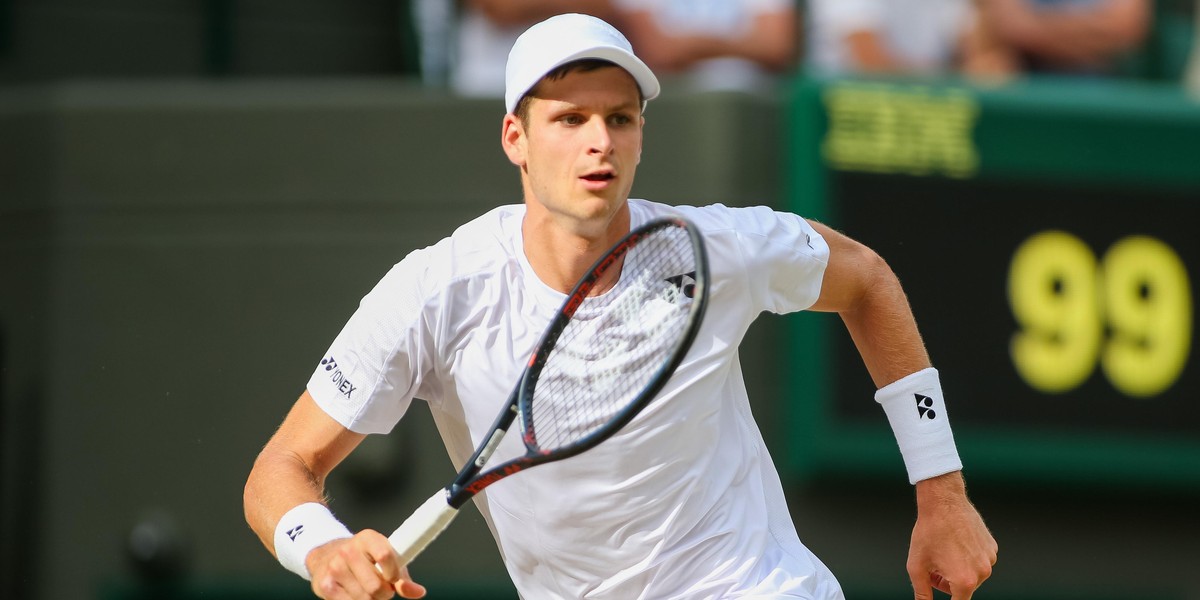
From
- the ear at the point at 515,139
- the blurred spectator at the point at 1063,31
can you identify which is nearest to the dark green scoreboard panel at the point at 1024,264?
the blurred spectator at the point at 1063,31

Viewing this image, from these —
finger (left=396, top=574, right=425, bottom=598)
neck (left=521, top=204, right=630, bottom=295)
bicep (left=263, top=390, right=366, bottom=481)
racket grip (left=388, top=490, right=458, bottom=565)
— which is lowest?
Answer: finger (left=396, top=574, right=425, bottom=598)

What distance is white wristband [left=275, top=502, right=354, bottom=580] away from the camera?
3.34 meters

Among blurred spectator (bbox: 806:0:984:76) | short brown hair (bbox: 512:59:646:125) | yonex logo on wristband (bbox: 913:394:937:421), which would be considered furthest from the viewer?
blurred spectator (bbox: 806:0:984:76)

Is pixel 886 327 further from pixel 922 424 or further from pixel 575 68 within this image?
pixel 575 68

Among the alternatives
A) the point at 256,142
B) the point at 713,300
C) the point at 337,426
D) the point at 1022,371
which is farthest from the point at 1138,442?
the point at 337,426

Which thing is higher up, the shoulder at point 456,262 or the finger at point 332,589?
the shoulder at point 456,262

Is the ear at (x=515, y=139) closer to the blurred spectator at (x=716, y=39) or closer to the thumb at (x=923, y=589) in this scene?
the thumb at (x=923, y=589)

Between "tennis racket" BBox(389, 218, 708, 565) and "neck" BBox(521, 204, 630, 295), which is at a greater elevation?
"neck" BBox(521, 204, 630, 295)

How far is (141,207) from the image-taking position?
7496 mm

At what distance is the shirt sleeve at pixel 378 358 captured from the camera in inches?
142

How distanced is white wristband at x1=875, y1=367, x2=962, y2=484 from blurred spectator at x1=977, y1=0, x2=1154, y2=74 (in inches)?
166

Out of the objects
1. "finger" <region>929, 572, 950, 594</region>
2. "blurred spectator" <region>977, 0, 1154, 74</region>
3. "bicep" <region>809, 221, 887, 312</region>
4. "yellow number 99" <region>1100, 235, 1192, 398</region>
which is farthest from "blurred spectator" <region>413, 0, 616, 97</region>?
"finger" <region>929, 572, 950, 594</region>

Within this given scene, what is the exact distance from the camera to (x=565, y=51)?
3.56 m

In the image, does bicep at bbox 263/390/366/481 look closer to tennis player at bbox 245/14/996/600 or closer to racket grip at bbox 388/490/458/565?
tennis player at bbox 245/14/996/600
